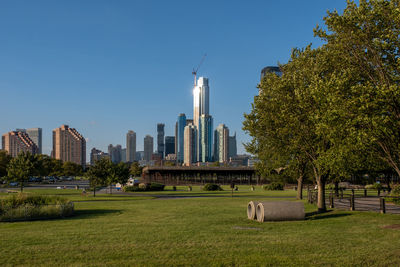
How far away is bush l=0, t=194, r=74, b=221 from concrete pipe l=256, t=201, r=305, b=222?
13.6 m

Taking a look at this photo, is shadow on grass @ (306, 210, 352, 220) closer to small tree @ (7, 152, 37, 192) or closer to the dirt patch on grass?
the dirt patch on grass

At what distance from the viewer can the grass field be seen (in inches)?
470

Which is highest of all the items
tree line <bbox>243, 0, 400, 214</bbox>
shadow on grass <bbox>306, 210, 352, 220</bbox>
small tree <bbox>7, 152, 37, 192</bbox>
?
tree line <bbox>243, 0, 400, 214</bbox>

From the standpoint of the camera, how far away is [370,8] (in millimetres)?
19500

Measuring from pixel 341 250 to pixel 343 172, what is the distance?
12.2 meters

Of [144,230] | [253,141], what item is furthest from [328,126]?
[253,141]

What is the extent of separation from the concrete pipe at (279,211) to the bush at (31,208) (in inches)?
534

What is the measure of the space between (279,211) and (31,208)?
16.3 meters

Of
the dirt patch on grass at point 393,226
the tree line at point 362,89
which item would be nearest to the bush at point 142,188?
the tree line at point 362,89

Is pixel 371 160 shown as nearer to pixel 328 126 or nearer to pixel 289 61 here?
pixel 328 126

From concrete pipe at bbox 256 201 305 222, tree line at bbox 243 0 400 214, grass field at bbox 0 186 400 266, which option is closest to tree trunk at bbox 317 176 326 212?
tree line at bbox 243 0 400 214

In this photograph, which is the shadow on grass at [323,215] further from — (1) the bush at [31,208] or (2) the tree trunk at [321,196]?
(1) the bush at [31,208]

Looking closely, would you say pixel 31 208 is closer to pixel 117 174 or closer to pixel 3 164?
pixel 117 174

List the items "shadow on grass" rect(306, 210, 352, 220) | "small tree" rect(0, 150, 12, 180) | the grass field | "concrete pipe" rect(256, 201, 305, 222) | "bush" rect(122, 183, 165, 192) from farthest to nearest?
"small tree" rect(0, 150, 12, 180)
"bush" rect(122, 183, 165, 192)
"shadow on grass" rect(306, 210, 352, 220)
"concrete pipe" rect(256, 201, 305, 222)
the grass field
